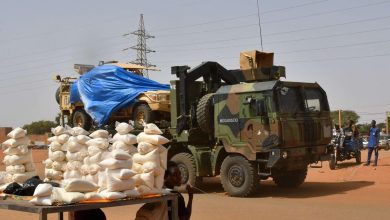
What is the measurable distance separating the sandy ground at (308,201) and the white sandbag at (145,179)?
16.0 feet

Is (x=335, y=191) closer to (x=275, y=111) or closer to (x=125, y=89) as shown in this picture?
(x=275, y=111)

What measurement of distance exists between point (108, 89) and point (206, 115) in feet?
11.6

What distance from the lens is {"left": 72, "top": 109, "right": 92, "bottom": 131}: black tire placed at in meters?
16.7

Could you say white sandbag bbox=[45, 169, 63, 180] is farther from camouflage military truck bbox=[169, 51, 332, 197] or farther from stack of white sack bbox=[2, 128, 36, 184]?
camouflage military truck bbox=[169, 51, 332, 197]

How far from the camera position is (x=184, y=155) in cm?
1419

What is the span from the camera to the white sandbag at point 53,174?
7.02 meters

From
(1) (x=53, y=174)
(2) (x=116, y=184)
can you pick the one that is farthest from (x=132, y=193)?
(1) (x=53, y=174)

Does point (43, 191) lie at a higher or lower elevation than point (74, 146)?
lower

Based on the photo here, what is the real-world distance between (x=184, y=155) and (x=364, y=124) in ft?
172

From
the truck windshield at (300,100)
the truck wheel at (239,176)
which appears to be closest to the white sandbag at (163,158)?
the truck windshield at (300,100)

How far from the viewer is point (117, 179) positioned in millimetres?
4738

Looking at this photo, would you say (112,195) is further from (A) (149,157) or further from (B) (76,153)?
(B) (76,153)

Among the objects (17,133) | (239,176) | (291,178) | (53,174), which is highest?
(17,133)

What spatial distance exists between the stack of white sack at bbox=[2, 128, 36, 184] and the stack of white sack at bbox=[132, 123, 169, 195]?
161cm
